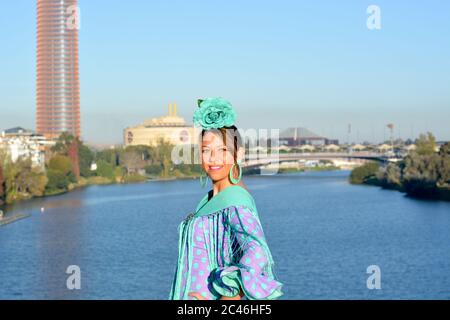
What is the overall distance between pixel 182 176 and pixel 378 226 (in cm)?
1934

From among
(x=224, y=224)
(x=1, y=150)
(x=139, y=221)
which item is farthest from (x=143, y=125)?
(x=224, y=224)

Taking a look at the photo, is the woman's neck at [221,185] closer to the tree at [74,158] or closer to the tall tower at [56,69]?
the tree at [74,158]

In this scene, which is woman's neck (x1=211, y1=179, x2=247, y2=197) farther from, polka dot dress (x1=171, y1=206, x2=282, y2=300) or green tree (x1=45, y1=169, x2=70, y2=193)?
green tree (x1=45, y1=169, x2=70, y2=193)

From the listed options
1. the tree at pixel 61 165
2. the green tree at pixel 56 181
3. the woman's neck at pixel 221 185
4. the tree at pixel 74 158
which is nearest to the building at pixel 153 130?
the tree at pixel 74 158

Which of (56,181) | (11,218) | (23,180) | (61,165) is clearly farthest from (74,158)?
(11,218)

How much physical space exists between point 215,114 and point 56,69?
179 feet

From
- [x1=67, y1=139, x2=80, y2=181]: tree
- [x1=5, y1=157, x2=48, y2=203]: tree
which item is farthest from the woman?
[x1=67, y1=139, x2=80, y2=181]: tree

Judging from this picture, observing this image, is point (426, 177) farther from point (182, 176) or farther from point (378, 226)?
point (182, 176)

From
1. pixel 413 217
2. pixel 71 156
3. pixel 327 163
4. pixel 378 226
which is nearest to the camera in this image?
pixel 378 226

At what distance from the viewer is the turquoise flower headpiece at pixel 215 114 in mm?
1035

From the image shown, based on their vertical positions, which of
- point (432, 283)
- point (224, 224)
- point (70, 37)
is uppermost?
point (70, 37)

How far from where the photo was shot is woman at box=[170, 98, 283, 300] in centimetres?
97

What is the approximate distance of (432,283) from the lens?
871 cm
